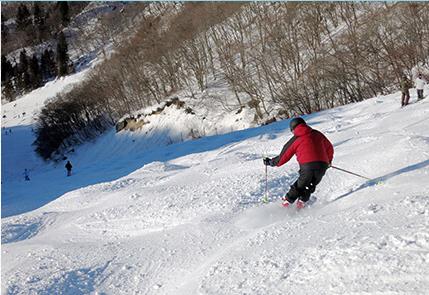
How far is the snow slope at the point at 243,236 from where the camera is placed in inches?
172

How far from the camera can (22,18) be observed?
466 ft

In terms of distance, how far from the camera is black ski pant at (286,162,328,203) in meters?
6.79

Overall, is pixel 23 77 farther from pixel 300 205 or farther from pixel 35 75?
pixel 300 205

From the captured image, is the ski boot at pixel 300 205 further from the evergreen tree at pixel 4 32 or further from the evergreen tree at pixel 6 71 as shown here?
the evergreen tree at pixel 4 32

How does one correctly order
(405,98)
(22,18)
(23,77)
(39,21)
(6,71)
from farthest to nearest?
1. (22,18)
2. (39,21)
3. (6,71)
4. (23,77)
5. (405,98)

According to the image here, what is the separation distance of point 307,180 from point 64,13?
143980 mm

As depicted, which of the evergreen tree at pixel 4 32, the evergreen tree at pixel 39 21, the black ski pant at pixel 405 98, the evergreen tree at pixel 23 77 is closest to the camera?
the black ski pant at pixel 405 98

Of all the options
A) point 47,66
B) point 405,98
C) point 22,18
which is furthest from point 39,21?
point 405,98

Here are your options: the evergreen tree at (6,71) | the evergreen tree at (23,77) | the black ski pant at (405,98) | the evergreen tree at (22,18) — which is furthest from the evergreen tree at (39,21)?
the black ski pant at (405,98)

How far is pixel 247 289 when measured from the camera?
4.52m

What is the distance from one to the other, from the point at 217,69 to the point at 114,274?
45328mm

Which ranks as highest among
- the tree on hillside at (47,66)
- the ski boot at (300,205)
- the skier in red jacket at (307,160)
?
the tree on hillside at (47,66)

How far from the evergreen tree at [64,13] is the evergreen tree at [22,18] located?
1139 centimetres

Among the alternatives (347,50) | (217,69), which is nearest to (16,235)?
(347,50)
